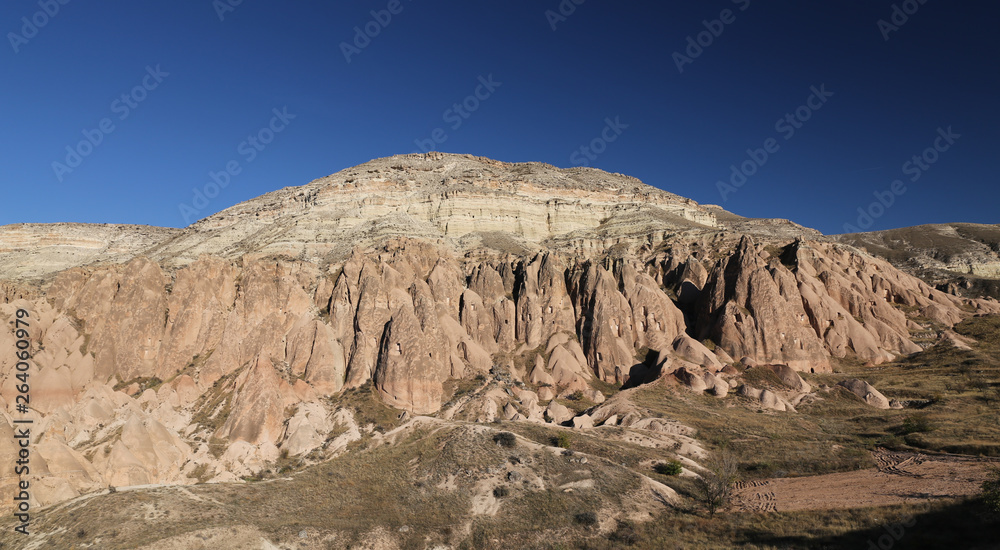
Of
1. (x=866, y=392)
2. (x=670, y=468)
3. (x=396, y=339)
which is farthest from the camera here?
(x=396, y=339)

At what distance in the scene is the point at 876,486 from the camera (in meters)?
25.3

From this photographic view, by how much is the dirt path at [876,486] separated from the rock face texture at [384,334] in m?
14.0

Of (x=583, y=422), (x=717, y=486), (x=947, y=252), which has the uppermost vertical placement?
(x=947, y=252)

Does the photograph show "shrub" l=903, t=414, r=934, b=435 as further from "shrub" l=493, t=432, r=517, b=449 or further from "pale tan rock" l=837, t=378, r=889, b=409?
"shrub" l=493, t=432, r=517, b=449

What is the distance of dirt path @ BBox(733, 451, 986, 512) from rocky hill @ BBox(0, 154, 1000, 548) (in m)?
5.31

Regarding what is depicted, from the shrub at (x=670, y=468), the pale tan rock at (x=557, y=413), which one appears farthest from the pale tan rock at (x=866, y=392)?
the pale tan rock at (x=557, y=413)

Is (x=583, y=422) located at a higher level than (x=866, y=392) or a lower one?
lower

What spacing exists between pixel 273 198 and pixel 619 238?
77.4 m

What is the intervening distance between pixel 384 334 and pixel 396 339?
2270 millimetres

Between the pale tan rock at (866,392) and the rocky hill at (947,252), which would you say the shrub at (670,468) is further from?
the rocky hill at (947,252)

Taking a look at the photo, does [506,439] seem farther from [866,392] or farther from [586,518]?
[866,392]

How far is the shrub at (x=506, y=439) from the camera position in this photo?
101ft

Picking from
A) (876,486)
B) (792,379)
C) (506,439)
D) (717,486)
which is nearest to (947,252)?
(792,379)

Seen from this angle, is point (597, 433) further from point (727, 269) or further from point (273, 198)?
point (273, 198)
